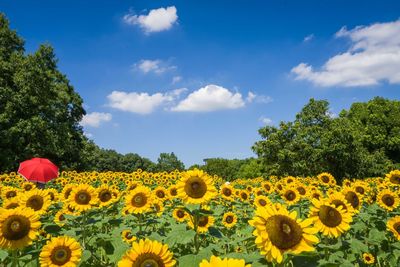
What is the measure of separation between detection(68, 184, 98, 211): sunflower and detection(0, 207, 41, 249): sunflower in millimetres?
1615

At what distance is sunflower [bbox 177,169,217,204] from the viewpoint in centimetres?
488

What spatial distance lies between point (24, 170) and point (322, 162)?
33.5m

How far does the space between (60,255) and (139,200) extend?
7.88ft

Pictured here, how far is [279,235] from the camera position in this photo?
10.3 ft

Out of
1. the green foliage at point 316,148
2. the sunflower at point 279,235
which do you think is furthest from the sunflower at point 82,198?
the green foliage at point 316,148

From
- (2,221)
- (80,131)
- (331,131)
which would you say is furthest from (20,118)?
(2,221)

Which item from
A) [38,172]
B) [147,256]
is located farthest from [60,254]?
[38,172]

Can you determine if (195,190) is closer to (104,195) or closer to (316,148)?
(104,195)

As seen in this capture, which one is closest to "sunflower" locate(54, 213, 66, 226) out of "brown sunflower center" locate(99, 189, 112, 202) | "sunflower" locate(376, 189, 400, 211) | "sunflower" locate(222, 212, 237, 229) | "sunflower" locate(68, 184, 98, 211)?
"sunflower" locate(68, 184, 98, 211)

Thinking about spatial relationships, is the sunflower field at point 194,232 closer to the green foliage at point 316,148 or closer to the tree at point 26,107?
the tree at point 26,107

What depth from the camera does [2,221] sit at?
450 centimetres

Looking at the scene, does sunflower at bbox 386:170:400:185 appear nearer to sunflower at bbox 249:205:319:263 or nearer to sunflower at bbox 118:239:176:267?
sunflower at bbox 249:205:319:263

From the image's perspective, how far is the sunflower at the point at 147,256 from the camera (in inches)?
128

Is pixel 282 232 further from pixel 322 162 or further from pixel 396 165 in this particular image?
pixel 396 165
